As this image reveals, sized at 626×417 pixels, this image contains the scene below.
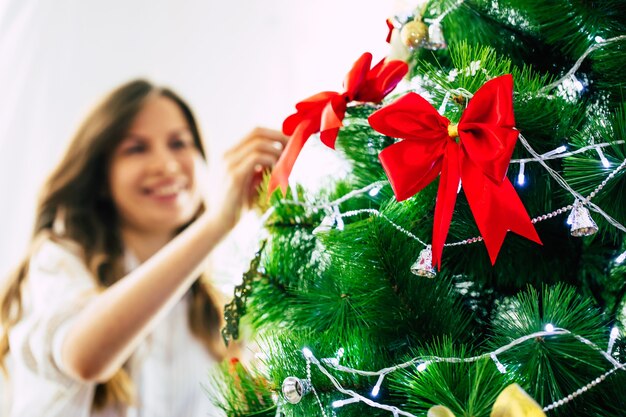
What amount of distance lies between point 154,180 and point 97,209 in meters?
0.09

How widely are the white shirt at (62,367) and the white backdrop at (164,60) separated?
0.36 ft

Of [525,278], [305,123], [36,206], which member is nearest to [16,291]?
[36,206]

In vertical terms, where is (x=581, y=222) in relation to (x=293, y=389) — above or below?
above

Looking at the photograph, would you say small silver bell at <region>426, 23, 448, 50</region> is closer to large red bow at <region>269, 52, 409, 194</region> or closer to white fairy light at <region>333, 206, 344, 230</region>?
large red bow at <region>269, 52, 409, 194</region>

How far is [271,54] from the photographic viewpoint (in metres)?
0.97

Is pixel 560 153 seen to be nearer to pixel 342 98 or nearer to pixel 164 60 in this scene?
pixel 342 98

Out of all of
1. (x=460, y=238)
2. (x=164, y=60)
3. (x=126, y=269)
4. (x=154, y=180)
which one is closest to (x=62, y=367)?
(x=126, y=269)

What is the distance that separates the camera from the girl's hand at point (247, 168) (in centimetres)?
82

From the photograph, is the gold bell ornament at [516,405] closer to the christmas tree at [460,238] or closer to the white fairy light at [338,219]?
the christmas tree at [460,238]

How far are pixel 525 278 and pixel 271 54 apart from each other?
23.4 inches

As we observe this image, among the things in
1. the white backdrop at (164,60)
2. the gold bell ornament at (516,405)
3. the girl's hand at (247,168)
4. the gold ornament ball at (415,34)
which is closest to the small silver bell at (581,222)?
the gold bell ornament at (516,405)

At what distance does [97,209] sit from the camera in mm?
924

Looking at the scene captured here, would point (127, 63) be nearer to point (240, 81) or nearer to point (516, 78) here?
point (240, 81)

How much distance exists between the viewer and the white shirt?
2.80 feet
